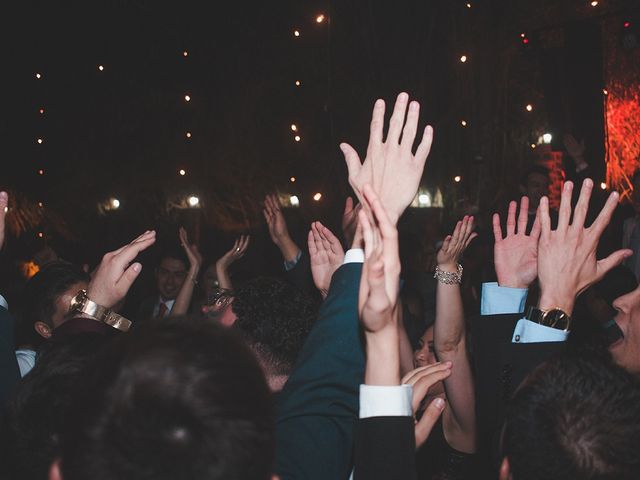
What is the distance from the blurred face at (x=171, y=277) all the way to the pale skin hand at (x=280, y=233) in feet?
4.69

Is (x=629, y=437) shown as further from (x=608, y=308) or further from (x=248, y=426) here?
(x=608, y=308)

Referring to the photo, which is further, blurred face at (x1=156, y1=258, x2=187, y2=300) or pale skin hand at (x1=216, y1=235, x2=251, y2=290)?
blurred face at (x1=156, y1=258, x2=187, y2=300)

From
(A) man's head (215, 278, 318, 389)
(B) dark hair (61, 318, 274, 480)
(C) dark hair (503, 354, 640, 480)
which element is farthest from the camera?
(A) man's head (215, 278, 318, 389)

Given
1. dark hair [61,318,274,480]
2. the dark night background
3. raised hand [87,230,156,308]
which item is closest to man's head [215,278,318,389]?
raised hand [87,230,156,308]

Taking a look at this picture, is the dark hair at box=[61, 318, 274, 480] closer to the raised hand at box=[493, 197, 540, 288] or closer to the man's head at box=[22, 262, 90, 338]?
the raised hand at box=[493, 197, 540, 288]

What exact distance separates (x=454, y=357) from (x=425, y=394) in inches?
26.3

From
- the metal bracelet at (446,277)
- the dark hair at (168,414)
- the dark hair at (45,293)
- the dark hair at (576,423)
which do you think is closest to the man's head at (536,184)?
the metal bracelet at (446,277)

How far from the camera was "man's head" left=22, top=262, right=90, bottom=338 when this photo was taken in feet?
8.88

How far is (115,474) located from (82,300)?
134 centimetres

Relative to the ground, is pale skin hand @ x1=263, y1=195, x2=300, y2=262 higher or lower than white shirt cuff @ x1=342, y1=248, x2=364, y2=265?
lower

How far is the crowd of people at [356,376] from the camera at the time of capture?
0.81 meters

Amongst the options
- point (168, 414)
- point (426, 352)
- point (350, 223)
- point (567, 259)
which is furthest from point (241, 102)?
point (168, 414)

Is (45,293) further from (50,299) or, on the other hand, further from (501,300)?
(501,300)

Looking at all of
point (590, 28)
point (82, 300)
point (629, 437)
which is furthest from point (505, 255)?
point (590, 28)
